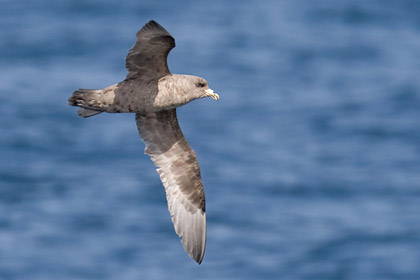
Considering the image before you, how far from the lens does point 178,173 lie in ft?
47.0

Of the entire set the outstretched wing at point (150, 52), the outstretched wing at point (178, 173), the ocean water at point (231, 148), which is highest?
the ocean water at point (231, 148)

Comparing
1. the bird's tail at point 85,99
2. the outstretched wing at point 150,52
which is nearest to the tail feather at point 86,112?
the bird's tail at point 85,99

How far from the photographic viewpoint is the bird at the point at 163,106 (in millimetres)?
12688

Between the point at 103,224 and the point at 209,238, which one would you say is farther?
the point at 103,224

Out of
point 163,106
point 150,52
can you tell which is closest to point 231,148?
point 163,106

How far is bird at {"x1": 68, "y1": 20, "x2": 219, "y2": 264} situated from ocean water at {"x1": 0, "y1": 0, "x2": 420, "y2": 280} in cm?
2830

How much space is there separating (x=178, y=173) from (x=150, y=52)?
7.79 ft

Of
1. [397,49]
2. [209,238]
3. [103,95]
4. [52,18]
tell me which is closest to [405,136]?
[397,49]

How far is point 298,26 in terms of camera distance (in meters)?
60.8

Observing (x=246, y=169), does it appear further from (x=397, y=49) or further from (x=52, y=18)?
(x=52, y=18)

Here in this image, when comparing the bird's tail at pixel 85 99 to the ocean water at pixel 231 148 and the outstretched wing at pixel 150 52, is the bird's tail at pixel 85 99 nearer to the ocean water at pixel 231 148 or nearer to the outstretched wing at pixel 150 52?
the outstretched wing at pixel 150 52

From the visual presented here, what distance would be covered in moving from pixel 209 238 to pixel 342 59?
19603mm

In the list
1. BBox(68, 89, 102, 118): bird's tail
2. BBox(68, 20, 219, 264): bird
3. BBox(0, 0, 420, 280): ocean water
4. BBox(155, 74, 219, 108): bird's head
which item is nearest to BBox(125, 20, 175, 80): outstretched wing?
BBox(68, 20, 219, 264): bird

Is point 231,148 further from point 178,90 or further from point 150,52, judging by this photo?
point 150,52
